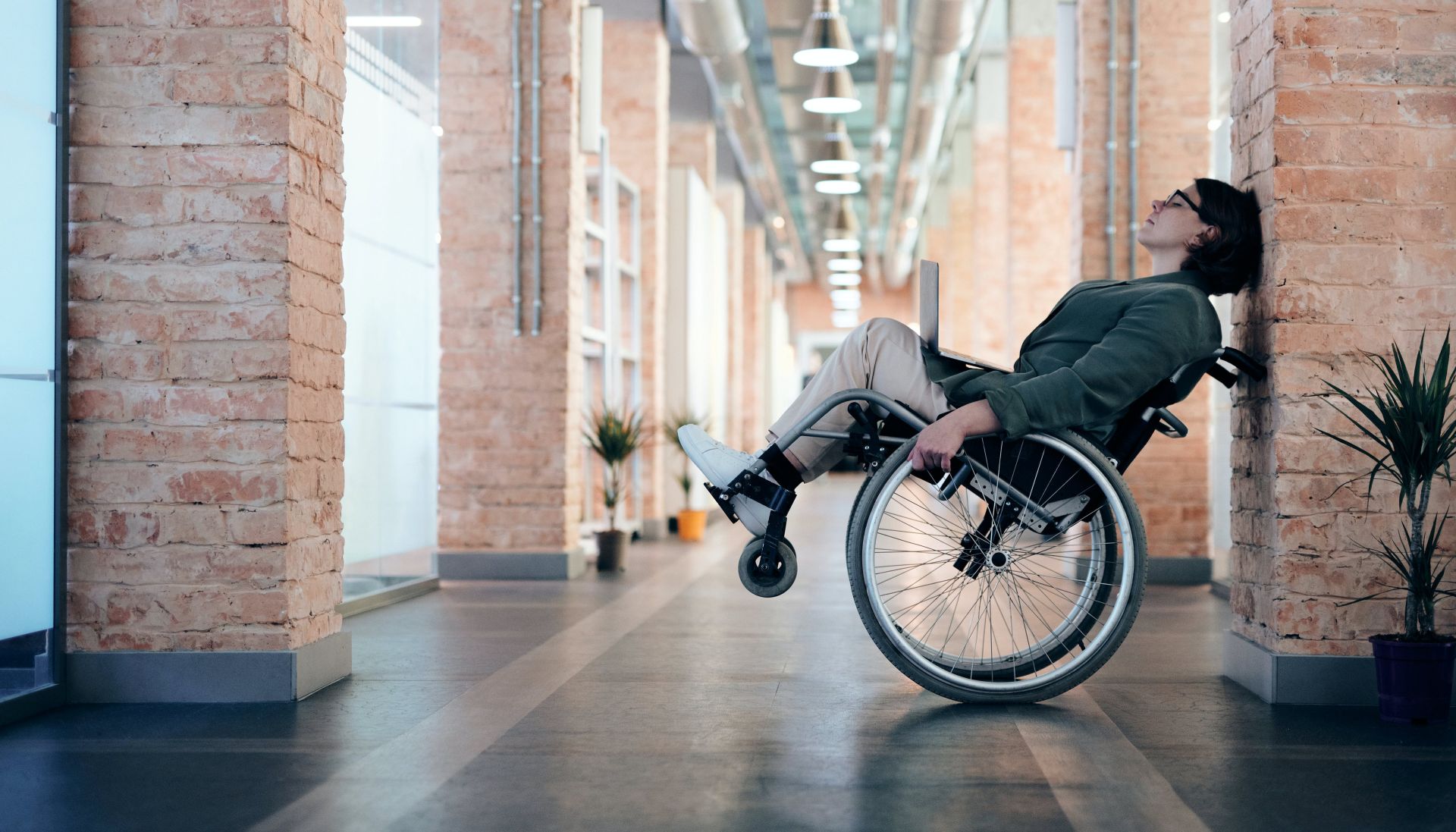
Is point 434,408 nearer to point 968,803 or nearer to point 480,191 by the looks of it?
point 480,191

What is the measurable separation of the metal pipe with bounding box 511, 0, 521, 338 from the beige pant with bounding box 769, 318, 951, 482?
3.99 meters

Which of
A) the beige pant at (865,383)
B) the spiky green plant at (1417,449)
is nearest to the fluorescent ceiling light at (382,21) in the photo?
the beige pant at (865,383)

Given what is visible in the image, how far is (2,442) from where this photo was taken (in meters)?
3.17

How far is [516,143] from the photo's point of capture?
23.2ft

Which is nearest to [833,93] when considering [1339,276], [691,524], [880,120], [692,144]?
[691,524]

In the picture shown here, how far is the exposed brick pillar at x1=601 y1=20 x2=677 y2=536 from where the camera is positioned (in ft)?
34.9

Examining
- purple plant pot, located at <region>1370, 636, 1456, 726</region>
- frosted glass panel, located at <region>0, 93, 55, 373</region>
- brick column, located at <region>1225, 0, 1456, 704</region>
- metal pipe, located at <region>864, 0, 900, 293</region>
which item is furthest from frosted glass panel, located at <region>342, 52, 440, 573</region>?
metal pipe, located at <region>864, 0, 900, 293</region>

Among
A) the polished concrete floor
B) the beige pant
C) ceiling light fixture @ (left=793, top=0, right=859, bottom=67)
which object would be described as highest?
ceiling light fixture @ (left=793, top=0, right=859, bottom=67)

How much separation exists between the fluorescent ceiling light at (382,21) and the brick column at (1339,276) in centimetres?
351

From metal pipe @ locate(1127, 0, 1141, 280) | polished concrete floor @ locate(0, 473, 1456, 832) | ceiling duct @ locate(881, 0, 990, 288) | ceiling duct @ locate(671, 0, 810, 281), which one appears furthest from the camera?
ceiling duct @ locate(881, 0, 990, 288)

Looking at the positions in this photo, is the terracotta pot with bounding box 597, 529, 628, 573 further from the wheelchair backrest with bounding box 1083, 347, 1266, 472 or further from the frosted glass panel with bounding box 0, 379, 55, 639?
the wheelchair backrest with bounding box 1083, 347, 1266, 472

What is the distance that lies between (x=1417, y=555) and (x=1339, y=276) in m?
0.73

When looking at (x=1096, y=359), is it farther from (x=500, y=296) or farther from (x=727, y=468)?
(x=500, y=296)

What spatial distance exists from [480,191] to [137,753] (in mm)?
4696
